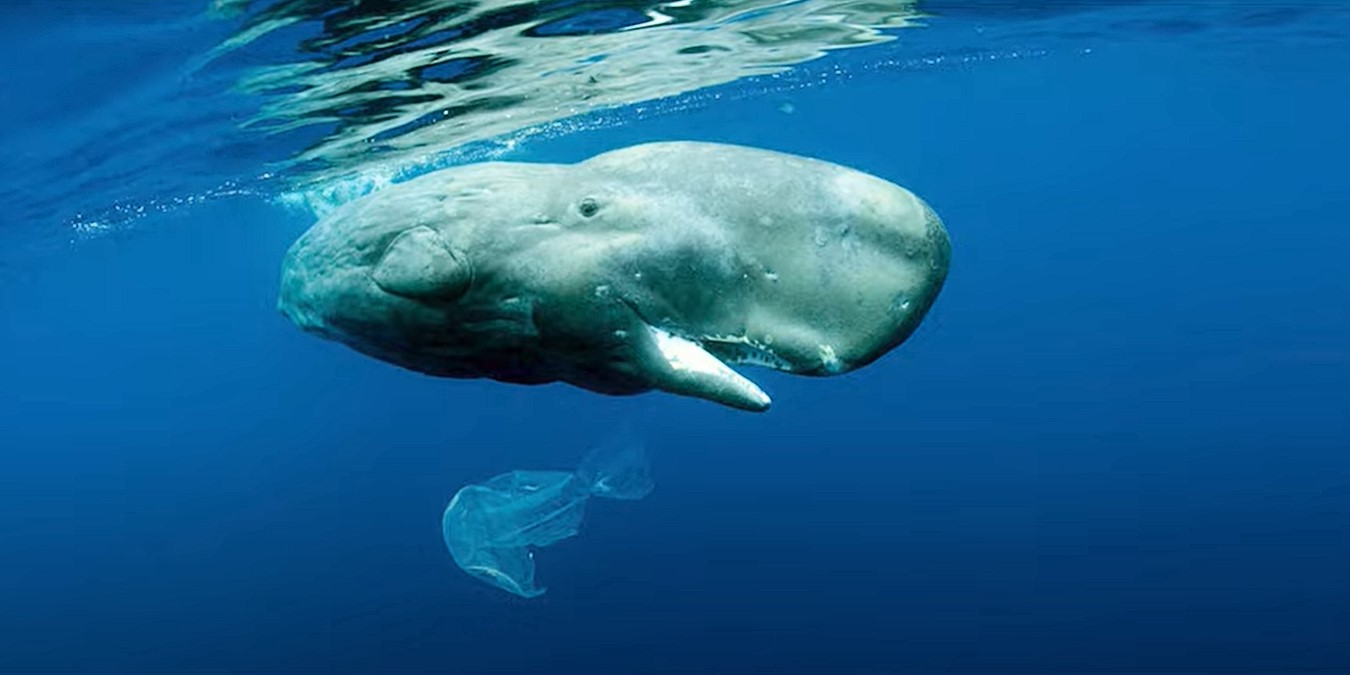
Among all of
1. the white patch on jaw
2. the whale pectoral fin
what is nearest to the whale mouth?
the whale pectoral fin

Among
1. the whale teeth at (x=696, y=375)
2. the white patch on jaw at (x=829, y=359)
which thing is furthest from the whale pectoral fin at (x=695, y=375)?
the white patch on jaw at (x=829, y=359)

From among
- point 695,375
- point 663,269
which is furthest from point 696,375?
point 663,269

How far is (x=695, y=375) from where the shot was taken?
324cm

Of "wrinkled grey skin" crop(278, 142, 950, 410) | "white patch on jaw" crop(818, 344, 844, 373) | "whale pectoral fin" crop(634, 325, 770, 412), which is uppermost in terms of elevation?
"wrinkled grey skin" crop(278, 142, 950, 410)

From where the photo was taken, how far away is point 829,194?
3473 mm

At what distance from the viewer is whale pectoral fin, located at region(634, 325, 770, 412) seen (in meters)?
3.18

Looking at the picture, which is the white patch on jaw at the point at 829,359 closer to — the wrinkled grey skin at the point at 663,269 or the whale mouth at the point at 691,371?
the wrinkled grey skin at the point at 663,269

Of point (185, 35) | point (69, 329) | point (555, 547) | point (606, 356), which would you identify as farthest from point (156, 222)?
point (69, 329)

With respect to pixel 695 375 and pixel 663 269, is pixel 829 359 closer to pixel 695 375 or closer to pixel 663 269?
pixel 695 375

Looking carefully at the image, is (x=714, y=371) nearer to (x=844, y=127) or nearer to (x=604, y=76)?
(x=604, y=76)

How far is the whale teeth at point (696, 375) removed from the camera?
10.4ft

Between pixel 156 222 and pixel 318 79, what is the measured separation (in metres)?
20.4

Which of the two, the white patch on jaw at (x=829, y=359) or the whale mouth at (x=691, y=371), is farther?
the white patch on jaw at (x=829, y=359)

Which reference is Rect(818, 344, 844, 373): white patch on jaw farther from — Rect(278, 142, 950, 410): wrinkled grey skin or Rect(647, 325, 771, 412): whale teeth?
Rect(647, 325, 771, 412): whale teeth
